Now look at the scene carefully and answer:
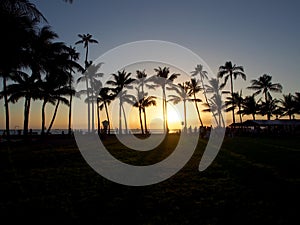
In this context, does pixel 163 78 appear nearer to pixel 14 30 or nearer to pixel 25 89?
pixel 25 89

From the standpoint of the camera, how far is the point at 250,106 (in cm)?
5638

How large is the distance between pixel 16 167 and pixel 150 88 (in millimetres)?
40309

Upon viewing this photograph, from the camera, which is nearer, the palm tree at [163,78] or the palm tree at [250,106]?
the palm tree at [163,78]

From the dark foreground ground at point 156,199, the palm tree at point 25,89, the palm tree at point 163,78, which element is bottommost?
the dark foreground ground at point 156,199

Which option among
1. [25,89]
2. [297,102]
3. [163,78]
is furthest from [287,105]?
[25,89]

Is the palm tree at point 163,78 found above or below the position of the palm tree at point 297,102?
above

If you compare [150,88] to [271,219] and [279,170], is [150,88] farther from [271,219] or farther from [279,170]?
[271,219]

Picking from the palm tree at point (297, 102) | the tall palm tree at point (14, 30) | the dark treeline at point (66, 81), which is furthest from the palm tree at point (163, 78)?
the tall palm tree at point (14, 30)

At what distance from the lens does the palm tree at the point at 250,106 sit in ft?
185

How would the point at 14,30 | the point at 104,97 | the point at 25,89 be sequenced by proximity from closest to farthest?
1. the point at 14,30
2. the point at 25,89
3. the point at 104,97

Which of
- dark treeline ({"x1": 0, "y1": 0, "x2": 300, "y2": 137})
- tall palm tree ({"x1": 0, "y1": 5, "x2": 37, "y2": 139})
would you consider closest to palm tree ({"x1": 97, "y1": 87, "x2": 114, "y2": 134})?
dark treeline ({"x1": 0, "y1": 0, "x2": 300, "y2": 137})

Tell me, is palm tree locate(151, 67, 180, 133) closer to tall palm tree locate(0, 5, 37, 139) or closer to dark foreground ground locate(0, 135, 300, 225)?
tall palm tree locate(0, 5, 37, 139)

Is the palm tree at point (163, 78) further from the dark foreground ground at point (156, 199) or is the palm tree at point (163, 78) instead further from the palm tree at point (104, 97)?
the dark foreground ground at point (156, 199)

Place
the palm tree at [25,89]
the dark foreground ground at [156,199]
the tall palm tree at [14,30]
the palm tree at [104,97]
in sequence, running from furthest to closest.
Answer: the palm tree at [104,97]
the palm tree at [25,89]
the tall palm tree at [14,30]
the dark foreground ground at [156,199]
